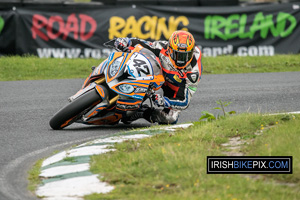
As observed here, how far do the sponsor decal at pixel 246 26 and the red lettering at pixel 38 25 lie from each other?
4.30m

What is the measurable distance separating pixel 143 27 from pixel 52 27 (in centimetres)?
238

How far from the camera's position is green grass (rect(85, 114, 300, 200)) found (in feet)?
15.9

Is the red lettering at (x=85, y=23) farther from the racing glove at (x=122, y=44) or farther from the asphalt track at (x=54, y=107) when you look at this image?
the racing glove at (x=122, y=44)

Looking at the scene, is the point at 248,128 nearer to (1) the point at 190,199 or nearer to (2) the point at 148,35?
(1) the point at 190,199

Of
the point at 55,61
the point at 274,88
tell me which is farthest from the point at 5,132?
the point at 55,61

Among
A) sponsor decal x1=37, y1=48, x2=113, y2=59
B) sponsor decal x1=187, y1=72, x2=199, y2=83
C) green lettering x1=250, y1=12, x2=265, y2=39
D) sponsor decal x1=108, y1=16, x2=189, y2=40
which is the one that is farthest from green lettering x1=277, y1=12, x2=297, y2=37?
sponsor decal x1=187, y1=72, x2=199, y2=83

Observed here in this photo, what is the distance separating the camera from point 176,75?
27.1 ft

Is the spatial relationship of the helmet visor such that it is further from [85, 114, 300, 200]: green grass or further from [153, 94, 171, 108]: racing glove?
[85, 114, 300, 200]: green grass

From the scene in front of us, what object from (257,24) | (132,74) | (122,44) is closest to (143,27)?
(257,24)

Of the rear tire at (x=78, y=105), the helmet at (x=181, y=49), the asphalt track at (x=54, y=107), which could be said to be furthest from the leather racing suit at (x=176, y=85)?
the rear tire at (x=78, y=105)

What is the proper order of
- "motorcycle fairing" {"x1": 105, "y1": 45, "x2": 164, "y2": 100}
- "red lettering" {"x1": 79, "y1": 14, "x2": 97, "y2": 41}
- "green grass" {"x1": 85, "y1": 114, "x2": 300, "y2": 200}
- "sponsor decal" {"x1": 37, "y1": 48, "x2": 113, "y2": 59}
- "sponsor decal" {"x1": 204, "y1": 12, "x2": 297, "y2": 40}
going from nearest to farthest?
"green grass" {"x1": 85, "y1": 114, "x2": 300, "y2": 200}
"motorcycle fairing" {"x1": 105, "y1": 45, "x2": 164, "y2": 100}
"sponsor decal" {"x1": 37, "y1": 48, "x2": 113, "y2": 59}
"red lettering" {"x1": 79, "y1": 14, "x2": 97, "y2": 41}
"sponsor decal" {"x1": 204, "y1": 12, "x2": 297, "y2": 40}

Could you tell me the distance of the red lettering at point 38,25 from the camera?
50.7 feet

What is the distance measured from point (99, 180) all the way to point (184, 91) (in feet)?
10.2

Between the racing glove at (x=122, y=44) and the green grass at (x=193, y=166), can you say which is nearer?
the green grass at (x=193, y=166)
